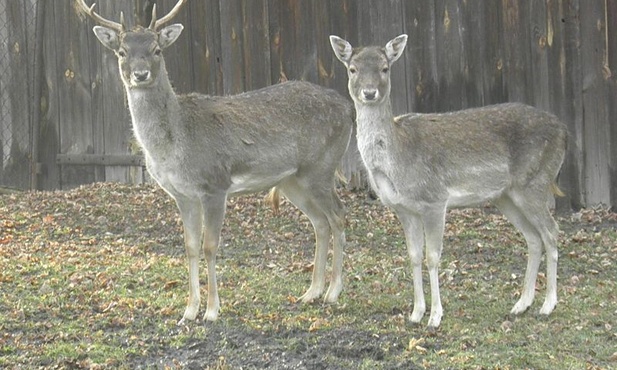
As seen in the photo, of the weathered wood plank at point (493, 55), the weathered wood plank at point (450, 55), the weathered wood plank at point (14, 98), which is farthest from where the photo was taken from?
the weathered wood plank at point (14, 98)

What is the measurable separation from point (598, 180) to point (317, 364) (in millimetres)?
5375

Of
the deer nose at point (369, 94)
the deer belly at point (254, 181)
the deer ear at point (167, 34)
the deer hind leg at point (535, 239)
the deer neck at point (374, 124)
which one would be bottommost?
the deer hind leg at point (535, 239)

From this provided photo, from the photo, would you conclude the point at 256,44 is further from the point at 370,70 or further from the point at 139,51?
the point at 370,70

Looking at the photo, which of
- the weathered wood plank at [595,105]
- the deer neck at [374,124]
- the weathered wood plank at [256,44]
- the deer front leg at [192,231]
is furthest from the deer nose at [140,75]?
the weathered wood plank at [256,44]

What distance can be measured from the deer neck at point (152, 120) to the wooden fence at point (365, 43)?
14.8 feet

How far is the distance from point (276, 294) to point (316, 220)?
0.67 meters

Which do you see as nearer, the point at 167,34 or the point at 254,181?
the point at 167,34

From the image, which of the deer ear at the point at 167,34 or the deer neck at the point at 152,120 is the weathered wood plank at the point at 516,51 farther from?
the deer neck at the point at 152,120

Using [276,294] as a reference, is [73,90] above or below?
above

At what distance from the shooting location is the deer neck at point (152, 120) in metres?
9.05

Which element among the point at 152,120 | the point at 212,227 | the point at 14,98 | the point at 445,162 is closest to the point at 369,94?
the point at 445,162

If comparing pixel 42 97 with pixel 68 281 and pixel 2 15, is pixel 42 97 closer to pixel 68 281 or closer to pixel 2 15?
pixel 2 15

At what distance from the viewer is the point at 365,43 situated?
43.7 feet

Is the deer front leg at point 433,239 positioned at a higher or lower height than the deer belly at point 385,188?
lower
